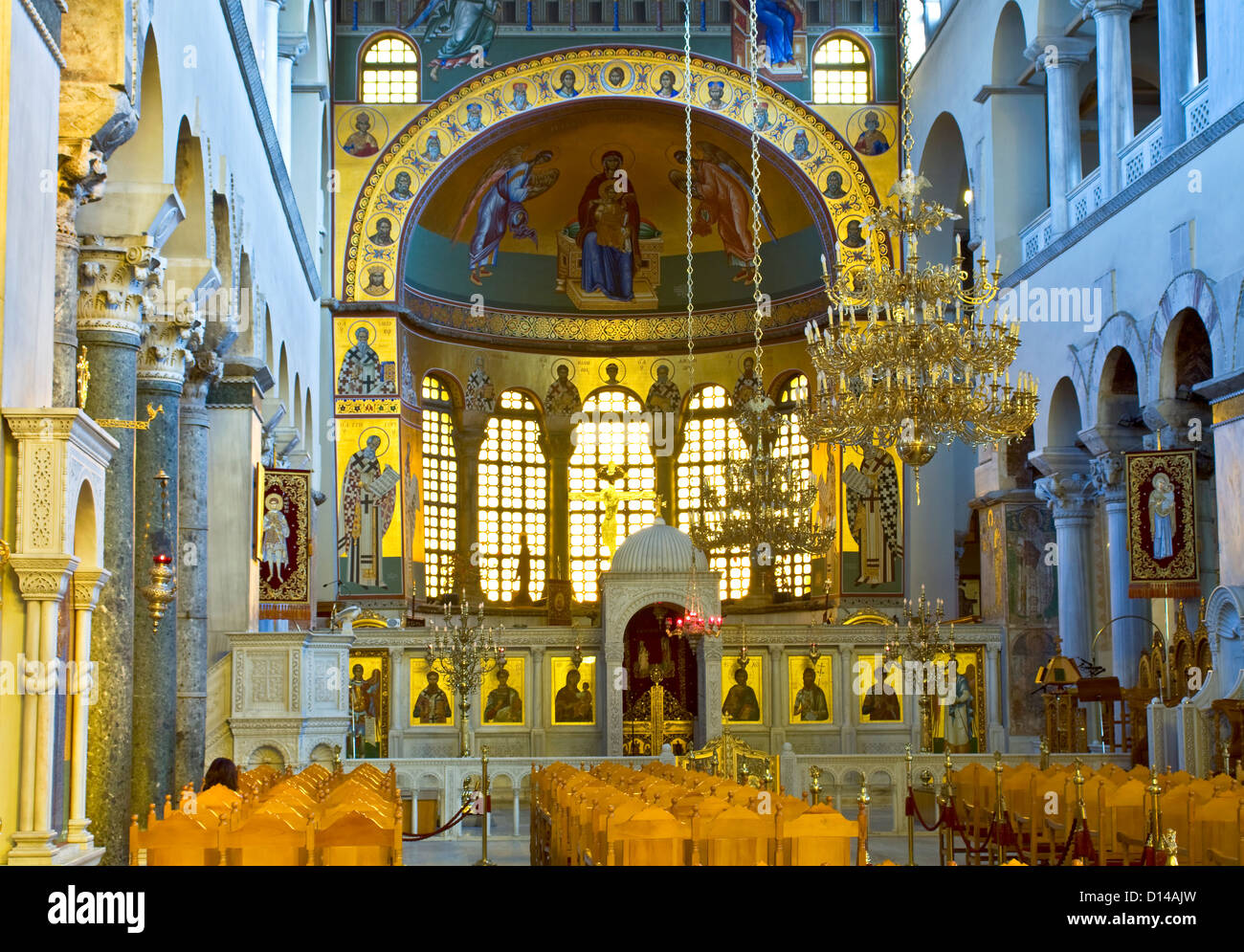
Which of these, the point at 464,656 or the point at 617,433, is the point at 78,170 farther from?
Answer: the point at 617,433

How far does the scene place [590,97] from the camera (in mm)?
25578

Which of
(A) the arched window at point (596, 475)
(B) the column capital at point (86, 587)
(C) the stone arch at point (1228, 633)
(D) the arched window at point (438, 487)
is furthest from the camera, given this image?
(A) the arched window at point (596, 475)

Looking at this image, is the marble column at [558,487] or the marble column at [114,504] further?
the marble column at [558,487]

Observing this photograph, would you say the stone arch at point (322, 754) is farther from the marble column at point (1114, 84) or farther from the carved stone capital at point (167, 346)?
the marble column at point (1114, 84)

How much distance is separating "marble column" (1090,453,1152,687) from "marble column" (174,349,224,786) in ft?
33.9

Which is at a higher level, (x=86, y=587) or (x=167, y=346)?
(x=167, y=346)

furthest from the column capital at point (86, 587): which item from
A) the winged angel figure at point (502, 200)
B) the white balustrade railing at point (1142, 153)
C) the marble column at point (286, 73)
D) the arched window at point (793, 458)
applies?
the winged angel figure at point (502, 200)

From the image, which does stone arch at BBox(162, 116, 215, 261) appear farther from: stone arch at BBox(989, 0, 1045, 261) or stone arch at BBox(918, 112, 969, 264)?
stone arch at BBox(918, 112, 969, 264)

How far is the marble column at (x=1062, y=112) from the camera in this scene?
19594 mm

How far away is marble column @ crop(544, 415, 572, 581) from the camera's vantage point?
28906 millimetres

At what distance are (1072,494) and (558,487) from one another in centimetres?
1123

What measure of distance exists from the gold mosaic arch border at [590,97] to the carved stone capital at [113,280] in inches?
591

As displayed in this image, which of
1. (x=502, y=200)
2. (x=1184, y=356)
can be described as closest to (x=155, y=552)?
(x=1184, y=356)
